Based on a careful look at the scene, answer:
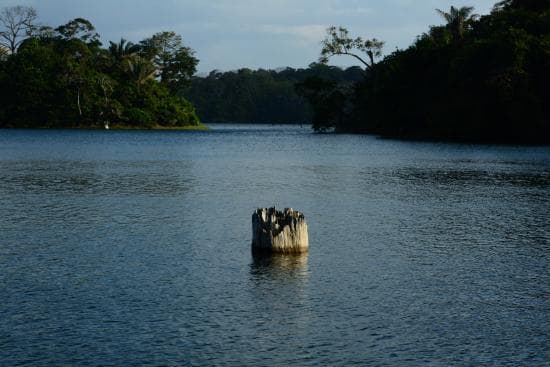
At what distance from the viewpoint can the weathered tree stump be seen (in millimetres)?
16484

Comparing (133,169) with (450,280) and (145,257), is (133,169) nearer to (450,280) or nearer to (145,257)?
(145,257)

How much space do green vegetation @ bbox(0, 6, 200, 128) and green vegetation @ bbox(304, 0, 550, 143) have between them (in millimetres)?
43743

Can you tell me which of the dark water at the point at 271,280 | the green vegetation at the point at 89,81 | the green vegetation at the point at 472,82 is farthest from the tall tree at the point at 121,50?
the dark water at the point at 271,280

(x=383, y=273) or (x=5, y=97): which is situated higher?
(x=5, y=97)

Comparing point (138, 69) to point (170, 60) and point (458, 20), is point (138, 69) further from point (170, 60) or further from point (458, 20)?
point (458, 20)

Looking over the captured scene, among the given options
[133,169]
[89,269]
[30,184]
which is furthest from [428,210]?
[133,169]

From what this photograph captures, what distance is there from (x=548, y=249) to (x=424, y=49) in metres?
80.5

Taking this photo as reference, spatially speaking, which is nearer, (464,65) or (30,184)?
(30,184)

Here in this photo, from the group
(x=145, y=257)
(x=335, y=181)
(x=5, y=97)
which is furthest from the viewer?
(x=5, y=97)

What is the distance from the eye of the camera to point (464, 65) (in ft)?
259

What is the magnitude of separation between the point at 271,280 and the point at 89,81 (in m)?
120

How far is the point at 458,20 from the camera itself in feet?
331

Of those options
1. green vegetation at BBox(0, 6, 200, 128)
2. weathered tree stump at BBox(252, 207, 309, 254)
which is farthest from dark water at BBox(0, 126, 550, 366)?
green vegetation at BBox(0, 6, 200, 128)

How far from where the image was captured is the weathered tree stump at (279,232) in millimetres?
16484
